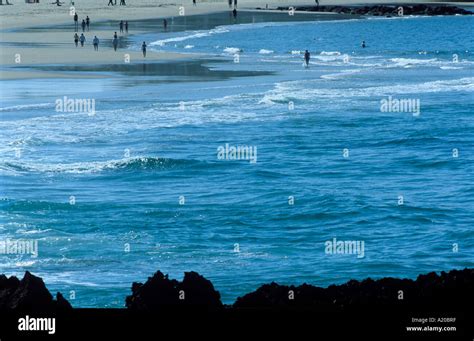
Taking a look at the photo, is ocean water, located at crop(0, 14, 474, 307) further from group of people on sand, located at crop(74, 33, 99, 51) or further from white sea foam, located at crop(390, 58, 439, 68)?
group of people on sand, located at crop(74, 33, 99, 51)

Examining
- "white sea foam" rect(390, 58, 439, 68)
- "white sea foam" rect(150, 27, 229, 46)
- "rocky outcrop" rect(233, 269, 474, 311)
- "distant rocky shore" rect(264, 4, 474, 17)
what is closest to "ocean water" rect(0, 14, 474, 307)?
"rocky outcrop" rect(233, 269, 474, 311)

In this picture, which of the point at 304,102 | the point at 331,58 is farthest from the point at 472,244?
the point at 331,58

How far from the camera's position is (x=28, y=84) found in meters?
47.6

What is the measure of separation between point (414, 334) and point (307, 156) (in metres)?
23.3

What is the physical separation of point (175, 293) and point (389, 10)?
362 feet

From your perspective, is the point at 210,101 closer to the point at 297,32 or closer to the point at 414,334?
the point at 414,334

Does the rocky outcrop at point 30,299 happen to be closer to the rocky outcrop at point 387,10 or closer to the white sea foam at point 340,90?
the white sea foam at point 340,90

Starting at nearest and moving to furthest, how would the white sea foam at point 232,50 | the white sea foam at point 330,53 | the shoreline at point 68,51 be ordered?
the shoreline at point 68,51
the white sea foam at point 232,50
the white sea foam at point 330,53

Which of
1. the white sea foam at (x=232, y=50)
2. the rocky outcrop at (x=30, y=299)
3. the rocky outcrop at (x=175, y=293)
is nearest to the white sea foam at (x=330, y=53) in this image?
the white sea foam at (x=232, y=50)

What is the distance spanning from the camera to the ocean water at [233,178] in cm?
2019

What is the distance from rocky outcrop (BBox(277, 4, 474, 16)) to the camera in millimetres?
119312

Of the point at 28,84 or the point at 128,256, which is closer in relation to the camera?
the point at 128,256

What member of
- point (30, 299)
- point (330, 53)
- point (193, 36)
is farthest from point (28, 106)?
point (193, 36)

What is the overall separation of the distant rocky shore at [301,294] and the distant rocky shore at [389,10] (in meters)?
107
